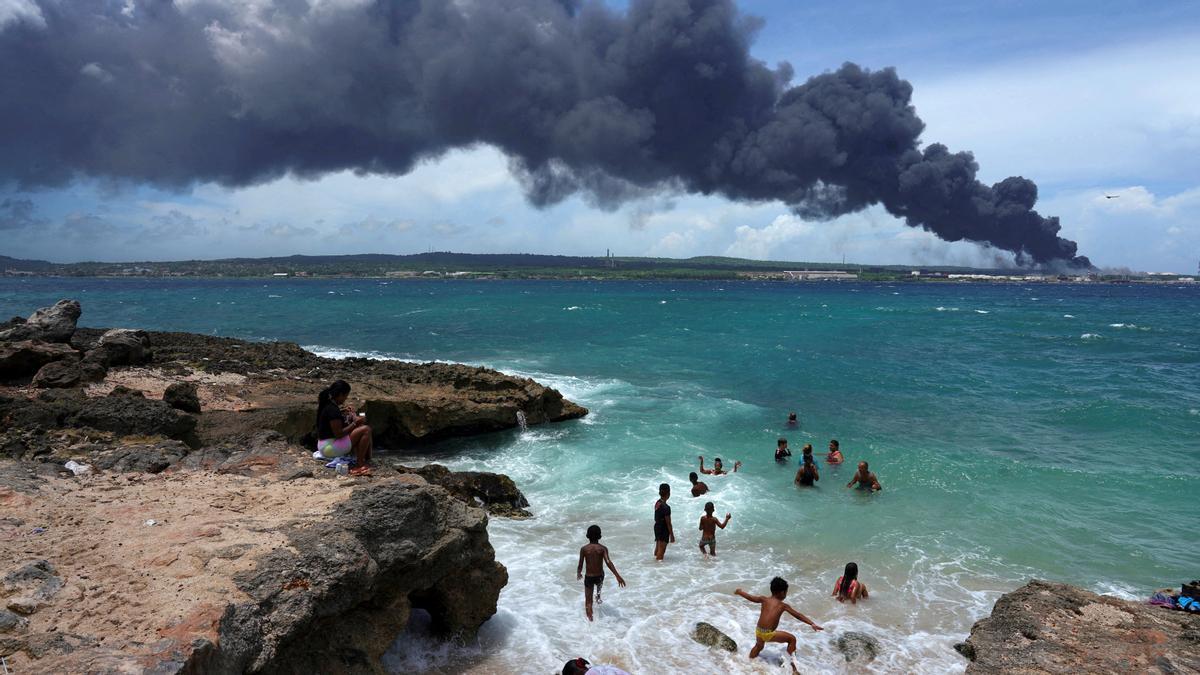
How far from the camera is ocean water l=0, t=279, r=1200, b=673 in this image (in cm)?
934

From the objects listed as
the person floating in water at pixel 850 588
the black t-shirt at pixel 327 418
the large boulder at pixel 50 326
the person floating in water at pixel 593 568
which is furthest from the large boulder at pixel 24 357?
the person floating in water at pixel 850 588

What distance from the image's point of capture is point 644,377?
32312 millimetres

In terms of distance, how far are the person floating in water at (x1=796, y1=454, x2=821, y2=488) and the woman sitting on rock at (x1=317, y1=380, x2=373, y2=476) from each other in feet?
33.8

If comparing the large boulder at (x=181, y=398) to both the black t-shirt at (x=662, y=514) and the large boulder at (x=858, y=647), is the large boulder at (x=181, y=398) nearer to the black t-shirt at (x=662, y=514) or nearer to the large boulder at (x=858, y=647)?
the black t-shirt at (x=662, y=514)

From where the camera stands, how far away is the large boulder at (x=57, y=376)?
604 inches

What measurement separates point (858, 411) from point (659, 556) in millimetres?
15934

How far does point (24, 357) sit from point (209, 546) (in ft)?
45.2

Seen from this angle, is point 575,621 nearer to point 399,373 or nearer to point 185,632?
point 185,632

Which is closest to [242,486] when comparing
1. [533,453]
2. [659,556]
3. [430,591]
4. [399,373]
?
[430,591]

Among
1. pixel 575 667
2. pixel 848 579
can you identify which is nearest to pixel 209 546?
pixel 575 667

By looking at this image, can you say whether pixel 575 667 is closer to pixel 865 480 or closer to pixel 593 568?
pixel 593 568

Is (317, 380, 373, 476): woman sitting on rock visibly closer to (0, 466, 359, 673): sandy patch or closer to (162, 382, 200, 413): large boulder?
(0, 466, 359, 673): sandy patch

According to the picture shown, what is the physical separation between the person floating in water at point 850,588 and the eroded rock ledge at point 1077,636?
1574 mm

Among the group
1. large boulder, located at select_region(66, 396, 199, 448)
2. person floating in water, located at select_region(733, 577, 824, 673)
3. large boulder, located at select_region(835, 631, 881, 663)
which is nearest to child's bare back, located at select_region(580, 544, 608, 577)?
person floating in water, located at select_region(733, 577, 824, 673)
